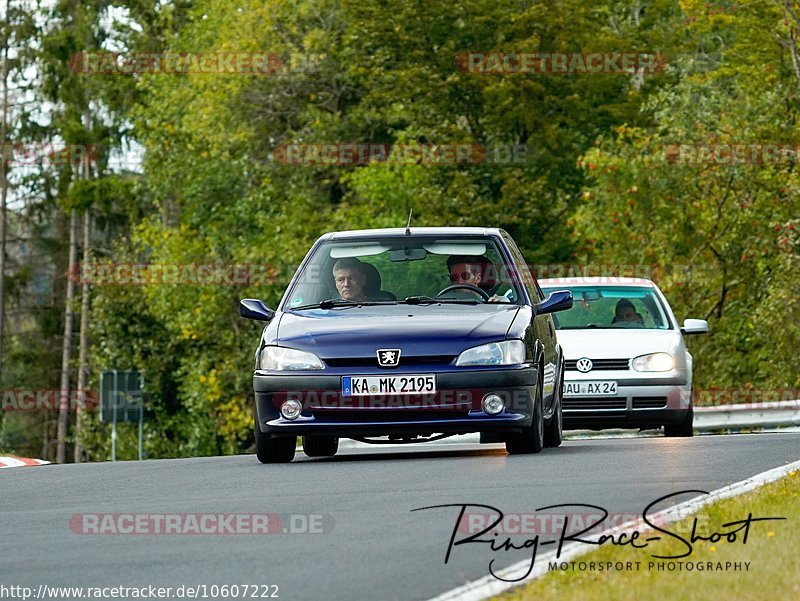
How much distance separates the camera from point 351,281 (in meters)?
14.5

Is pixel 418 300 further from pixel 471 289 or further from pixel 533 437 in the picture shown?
Result: pixel 533 437

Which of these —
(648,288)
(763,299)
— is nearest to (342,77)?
(763,299)

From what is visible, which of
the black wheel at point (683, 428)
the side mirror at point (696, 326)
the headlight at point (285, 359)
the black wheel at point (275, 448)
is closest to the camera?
the headlight at point (285, 359)

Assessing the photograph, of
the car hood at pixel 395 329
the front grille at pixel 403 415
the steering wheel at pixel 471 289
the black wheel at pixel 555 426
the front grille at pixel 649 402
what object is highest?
the steering wheel at pixel 471 289

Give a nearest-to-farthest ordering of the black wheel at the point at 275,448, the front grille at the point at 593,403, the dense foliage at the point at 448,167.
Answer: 1. the black wheel at the point at 275,448
2. the front grille at the point at 593,403
3. the dense foliage at the point at 448,167

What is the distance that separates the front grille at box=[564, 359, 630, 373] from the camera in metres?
18.8

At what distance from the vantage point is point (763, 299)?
117 ft

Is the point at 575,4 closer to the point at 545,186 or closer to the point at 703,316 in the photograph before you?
the point at 545,186

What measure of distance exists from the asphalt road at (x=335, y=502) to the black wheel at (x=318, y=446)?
0.36 ft

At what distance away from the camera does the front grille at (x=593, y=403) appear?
735 inches

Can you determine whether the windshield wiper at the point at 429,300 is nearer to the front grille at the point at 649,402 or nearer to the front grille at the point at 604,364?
the front grille at the point at 604,364

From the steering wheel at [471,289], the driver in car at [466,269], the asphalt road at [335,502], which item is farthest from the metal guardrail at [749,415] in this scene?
the steering wheel at [471,289]

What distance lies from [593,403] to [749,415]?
5531mm

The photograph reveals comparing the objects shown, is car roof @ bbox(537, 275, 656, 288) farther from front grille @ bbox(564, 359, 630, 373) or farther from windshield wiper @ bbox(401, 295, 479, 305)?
windshield wiper @ bbox(401, 295, 479, 305)
